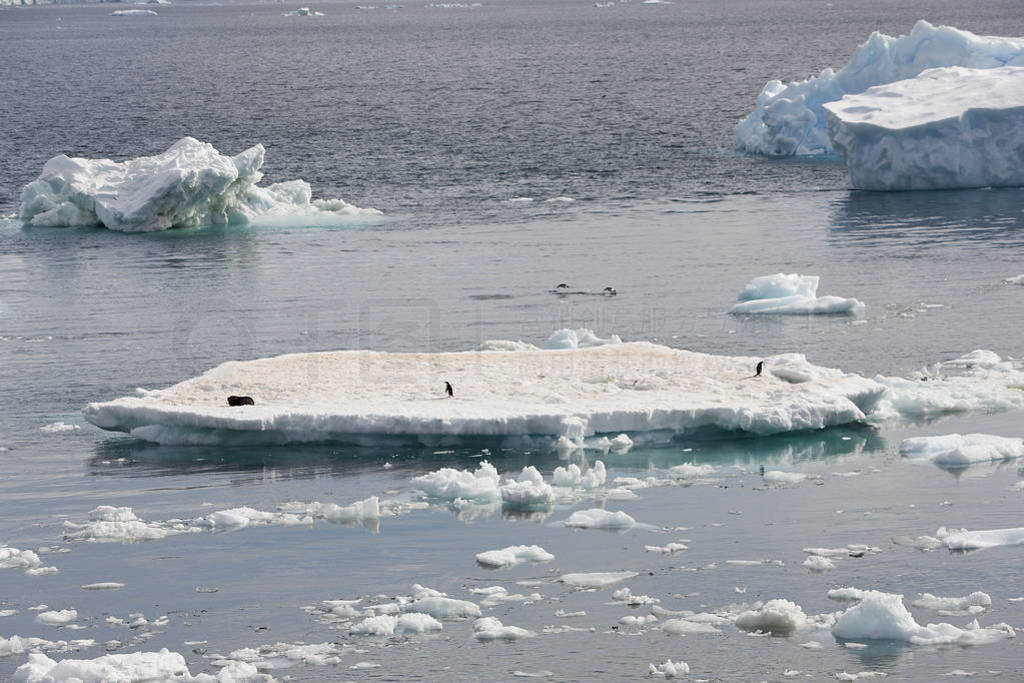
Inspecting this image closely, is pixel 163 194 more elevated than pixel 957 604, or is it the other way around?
pixel 163 194

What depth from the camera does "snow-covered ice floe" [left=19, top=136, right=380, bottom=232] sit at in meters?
38.4

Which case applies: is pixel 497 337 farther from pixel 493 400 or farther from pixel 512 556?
pixel 512 556

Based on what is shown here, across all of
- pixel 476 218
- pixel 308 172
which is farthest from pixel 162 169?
pixel 308 172

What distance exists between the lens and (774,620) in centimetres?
1308

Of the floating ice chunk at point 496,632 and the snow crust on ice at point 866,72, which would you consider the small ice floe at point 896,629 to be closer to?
the floating ice chunk at point 496,632

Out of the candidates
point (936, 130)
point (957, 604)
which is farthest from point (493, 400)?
point (936, 130)

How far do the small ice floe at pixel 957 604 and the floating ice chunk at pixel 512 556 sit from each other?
3632 millimetres

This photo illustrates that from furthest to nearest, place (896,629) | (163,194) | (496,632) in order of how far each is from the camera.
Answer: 1. (163,194)
2. (496,632)
3. (896,629)

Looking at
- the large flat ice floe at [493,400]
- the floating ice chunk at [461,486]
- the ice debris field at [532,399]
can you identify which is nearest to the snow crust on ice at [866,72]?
the ice debris field at [532,399]

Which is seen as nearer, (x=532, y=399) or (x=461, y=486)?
(x=461, y=486)

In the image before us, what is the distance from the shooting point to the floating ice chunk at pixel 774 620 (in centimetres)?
1304

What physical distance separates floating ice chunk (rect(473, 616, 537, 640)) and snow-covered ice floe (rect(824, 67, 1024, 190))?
2928cm

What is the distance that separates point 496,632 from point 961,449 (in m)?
7.72

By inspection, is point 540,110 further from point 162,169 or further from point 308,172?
point 162,169
